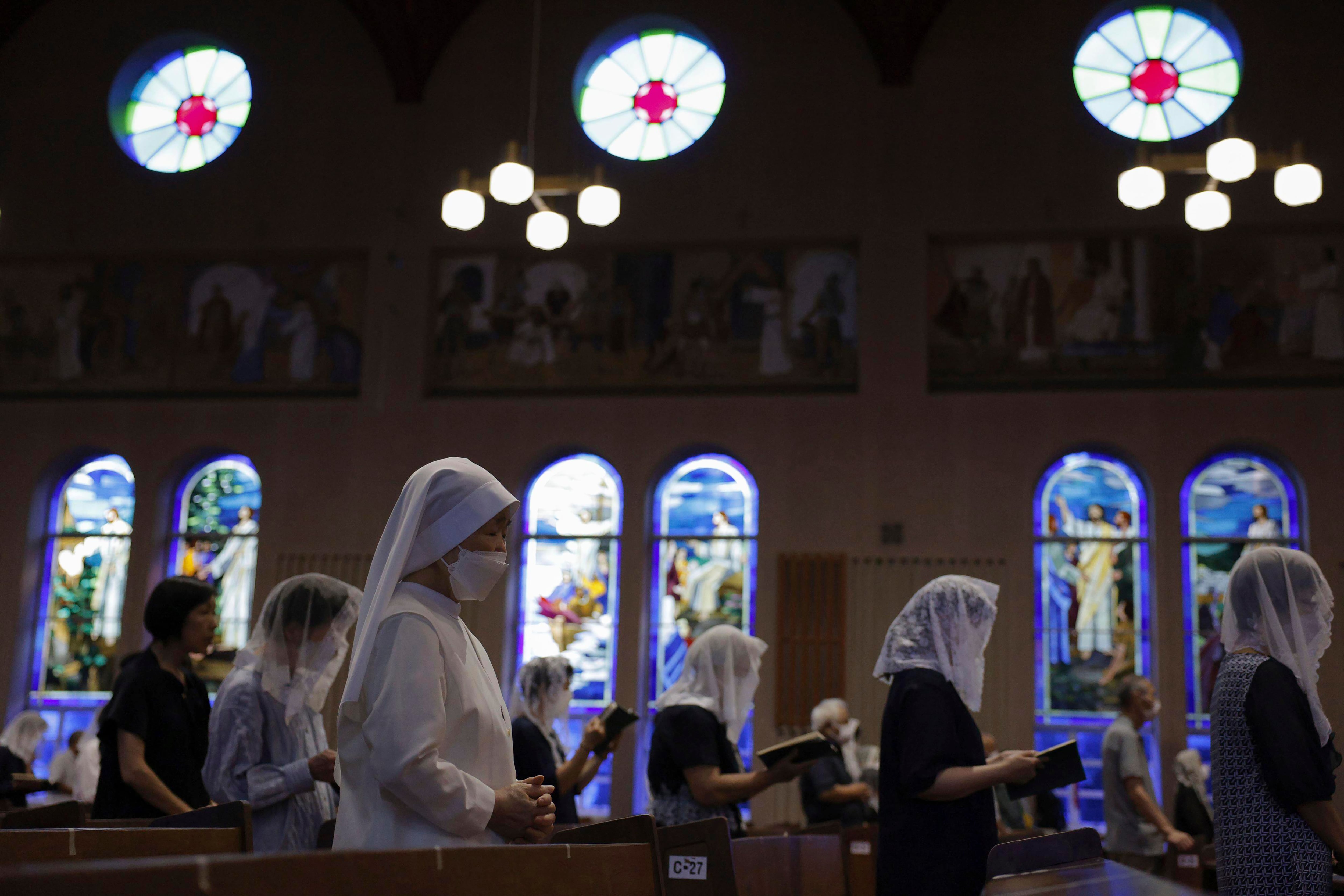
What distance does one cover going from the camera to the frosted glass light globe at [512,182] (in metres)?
7.02

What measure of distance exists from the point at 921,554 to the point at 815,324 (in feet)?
7.44

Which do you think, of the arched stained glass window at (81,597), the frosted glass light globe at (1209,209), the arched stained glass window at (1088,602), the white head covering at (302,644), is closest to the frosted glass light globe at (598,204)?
the frosted glass light globe at (1209,209)

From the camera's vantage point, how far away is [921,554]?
9.73 meters

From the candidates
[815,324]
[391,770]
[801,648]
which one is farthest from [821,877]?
[815,324]

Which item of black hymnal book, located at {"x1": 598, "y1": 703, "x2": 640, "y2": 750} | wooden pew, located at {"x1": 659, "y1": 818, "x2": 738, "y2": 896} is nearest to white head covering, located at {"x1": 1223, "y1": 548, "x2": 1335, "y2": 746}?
wooden pew, located at {"x1": 659, "y1": 818, "x2": 738, "y2": 896}

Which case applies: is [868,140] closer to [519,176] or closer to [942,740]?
[519,176]

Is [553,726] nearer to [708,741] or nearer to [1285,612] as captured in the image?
[708,741]

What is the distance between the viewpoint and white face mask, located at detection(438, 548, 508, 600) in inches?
87.9

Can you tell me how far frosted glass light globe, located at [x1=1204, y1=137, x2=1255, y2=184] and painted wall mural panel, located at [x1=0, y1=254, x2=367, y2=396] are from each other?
7.46m

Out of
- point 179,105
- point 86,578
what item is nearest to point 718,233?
point 179,105

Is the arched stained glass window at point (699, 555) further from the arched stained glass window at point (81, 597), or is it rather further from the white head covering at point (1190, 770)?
the arched stained glass window at point (81, 597)

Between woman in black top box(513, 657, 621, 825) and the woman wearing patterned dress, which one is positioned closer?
the woman wearing patterned dress

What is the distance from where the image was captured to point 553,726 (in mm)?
5164

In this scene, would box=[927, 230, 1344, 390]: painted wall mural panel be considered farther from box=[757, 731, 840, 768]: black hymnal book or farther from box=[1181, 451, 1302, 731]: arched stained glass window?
box=[757, 731, 840, 768]: black hymnal book
